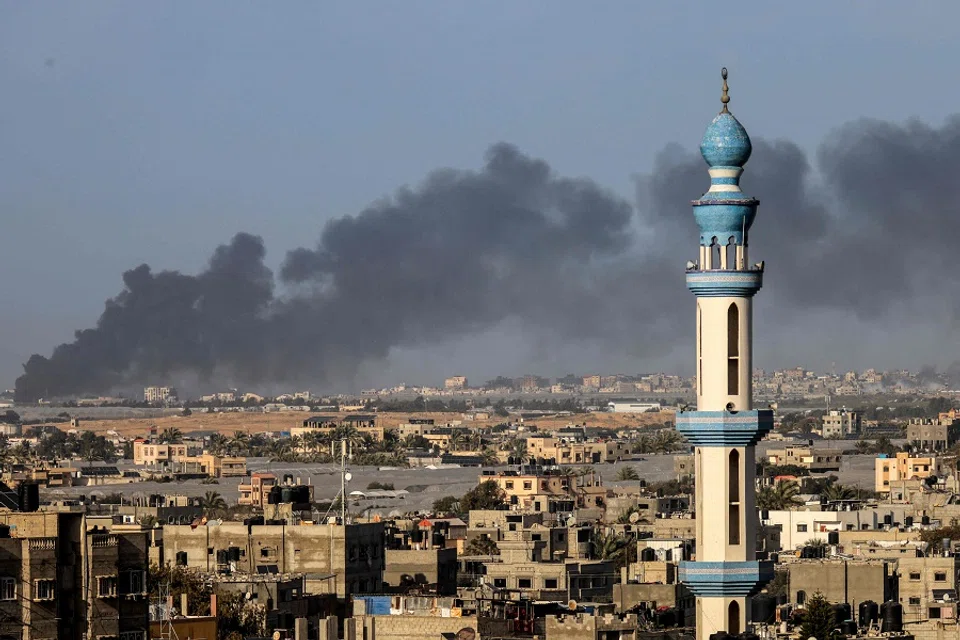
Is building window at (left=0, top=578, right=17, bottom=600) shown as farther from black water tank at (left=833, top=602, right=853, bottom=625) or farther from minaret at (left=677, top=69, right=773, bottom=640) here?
black water tank at (left=833, top=602, right=853, bottom=625)

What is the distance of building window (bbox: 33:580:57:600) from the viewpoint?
40.2 metres

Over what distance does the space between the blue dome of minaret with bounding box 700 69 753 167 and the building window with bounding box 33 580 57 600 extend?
10822 mm

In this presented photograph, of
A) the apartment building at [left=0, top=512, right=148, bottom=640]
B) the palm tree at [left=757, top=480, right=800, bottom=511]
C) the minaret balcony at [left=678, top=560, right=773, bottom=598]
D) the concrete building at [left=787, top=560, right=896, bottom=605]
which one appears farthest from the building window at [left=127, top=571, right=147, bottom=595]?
the palm tree at [left=757, top=480, right=800, bottom=511]

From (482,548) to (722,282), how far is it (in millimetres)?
56255

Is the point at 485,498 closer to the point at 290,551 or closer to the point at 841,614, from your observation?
the point at 290,551

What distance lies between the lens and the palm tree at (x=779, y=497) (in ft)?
398

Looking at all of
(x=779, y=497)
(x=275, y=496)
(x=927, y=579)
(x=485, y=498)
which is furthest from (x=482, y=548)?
(x=485, y=498)

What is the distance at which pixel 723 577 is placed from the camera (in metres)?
40.4

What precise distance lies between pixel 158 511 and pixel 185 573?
150 feet

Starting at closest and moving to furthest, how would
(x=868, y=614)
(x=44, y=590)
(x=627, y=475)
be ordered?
(x=44, y=590) → (x=868, y=614) → (x=627, y=475)

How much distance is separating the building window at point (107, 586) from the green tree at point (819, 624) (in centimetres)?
1258

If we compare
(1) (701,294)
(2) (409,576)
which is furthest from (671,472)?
(1) (701,294)

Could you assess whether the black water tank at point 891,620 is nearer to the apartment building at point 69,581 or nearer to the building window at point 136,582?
the building window at point 136,582

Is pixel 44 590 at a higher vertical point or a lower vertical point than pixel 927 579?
higher
